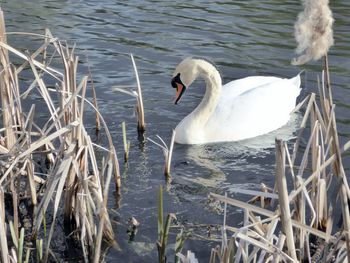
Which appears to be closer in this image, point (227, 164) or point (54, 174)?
point (54, 174)

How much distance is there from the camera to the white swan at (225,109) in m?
8.57

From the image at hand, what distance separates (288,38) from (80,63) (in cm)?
336

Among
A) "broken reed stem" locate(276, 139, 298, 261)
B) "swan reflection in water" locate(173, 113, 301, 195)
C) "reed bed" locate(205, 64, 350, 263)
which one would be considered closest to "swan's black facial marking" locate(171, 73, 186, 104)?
"swan reflection in water" locate(173, 113, 301, 195)

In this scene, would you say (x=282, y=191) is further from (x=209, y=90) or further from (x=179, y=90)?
(x=179, y=90)

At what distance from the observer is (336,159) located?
4406 millimetres

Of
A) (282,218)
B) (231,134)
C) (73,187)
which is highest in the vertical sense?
(282,218)

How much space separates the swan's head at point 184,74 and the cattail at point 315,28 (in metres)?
4.85

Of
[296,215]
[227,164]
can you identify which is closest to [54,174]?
[296,215]

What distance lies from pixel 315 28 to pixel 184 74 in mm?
4992

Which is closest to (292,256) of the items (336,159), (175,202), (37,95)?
(336,159)

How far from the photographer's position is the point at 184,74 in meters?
8.77

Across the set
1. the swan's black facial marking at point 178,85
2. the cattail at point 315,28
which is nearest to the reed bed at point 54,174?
the cattail at point 315,28

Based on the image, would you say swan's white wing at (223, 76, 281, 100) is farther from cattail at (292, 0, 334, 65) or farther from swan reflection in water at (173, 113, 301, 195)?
cattail at (292, 0, 334, 65)

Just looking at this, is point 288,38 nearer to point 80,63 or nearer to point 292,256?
point 80,63
